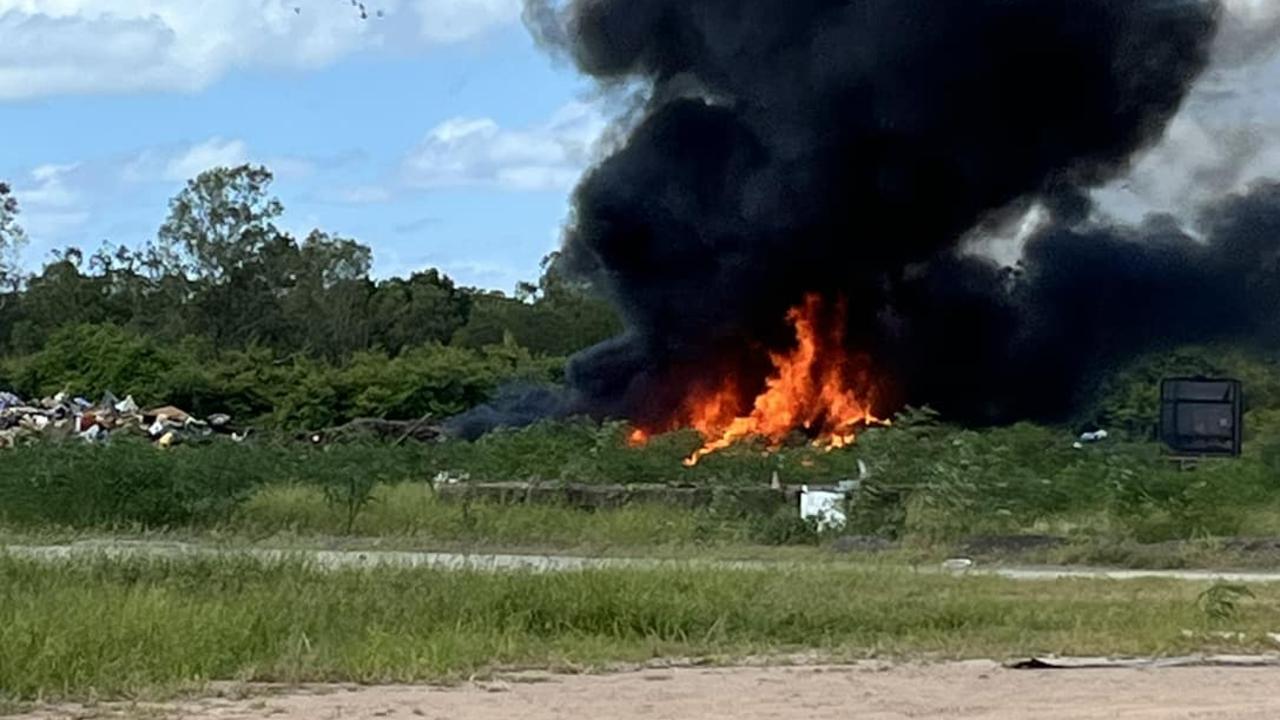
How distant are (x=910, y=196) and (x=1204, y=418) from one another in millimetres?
6861

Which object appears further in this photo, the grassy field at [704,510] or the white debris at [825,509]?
the white debris at [825,509]

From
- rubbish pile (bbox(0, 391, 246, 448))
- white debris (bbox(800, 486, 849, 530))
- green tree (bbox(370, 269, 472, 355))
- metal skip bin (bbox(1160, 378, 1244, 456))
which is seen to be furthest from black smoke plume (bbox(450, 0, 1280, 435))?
green tree (bbox(370, 269, 472, 355))

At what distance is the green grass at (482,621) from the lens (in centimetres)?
1202

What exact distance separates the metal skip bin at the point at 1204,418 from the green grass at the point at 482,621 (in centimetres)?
1462

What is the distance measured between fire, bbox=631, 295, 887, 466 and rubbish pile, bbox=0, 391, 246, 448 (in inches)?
399

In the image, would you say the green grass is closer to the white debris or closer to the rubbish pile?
the white debris

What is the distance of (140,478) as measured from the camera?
24781 mm

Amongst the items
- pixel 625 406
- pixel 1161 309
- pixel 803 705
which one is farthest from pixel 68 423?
pixel 803 705

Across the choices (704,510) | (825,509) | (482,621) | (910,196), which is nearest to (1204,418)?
(910,196)

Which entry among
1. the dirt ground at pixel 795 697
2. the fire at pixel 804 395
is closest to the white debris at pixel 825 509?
the fire at pixel 804 395

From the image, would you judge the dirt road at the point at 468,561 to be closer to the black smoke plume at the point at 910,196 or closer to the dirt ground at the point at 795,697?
the dirt ground at the point at 795,697

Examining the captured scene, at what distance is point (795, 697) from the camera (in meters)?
11.7

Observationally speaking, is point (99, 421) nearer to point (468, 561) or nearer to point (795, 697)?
point (468, 561)

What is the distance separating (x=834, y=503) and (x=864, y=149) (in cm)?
1288
